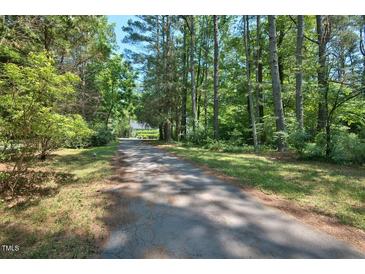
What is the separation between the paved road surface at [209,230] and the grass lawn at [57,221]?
361 millimetres

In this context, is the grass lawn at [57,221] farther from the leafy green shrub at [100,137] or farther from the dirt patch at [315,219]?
the leafy green shrub at [100,137]

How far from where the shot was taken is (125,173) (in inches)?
311

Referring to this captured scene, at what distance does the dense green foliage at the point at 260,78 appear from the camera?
9.49 meters

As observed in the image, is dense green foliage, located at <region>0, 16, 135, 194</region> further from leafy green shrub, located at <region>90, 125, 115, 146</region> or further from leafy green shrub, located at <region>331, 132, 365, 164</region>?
leafy green shrub, located at <region>90, 125, 115, 146</region>

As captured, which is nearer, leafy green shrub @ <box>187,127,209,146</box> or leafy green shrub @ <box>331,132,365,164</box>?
leafy green shrub @ <box>331,132,365,164</box>

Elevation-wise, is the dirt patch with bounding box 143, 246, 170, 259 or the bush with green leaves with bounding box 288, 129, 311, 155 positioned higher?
the bush with green leaves with bounding box 288, 129, 311, 155

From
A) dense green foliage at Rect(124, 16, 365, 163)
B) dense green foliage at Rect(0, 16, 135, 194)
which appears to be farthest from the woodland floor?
dense green foliage at Rect(124, 16, 365, 163)

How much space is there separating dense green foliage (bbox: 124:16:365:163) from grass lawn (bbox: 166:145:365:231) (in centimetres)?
168

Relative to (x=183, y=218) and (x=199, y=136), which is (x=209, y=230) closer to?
(x=183, y=218)

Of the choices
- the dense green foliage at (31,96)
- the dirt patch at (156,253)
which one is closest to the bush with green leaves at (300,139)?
the dense green foliage at (31,96)

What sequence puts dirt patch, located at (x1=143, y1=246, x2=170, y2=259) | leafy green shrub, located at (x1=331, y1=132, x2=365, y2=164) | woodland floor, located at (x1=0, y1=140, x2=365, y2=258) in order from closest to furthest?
dirt patch, located at (x1=143, y1=246, x2=170, y2=259) → woodland floor, located at (x1=0, y1=140, x2=365, y2=258) → leafy green shrub, located at (x1=331, y1=132, x2=365, y2=164)

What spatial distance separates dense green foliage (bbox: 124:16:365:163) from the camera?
9.49 meters

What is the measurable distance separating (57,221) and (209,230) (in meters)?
2.35
